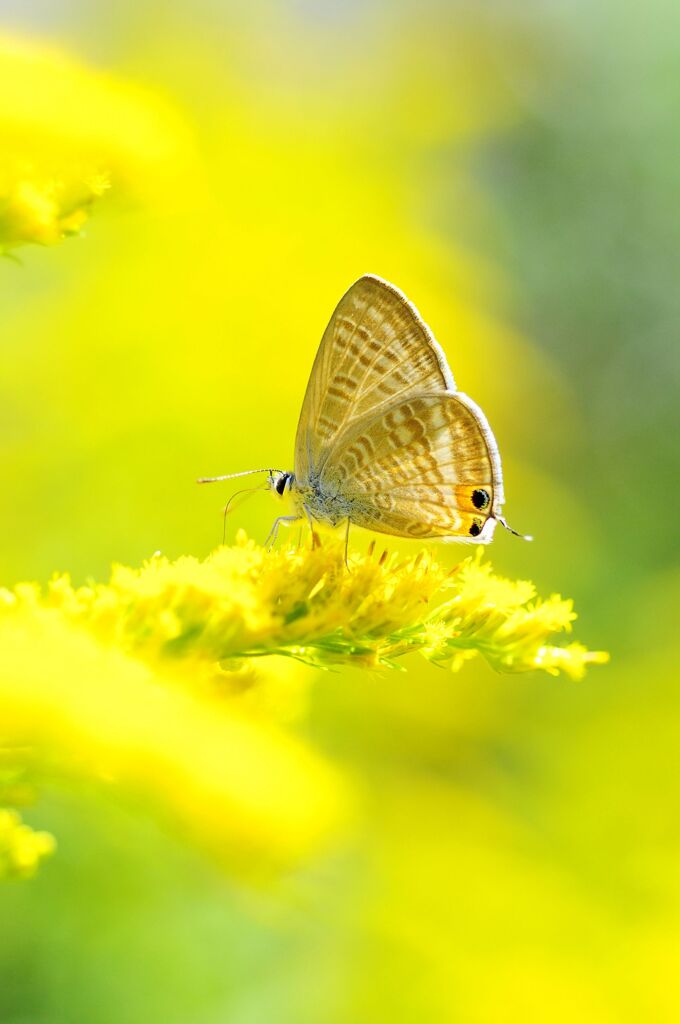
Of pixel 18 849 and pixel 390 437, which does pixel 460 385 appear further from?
pixel 18 849

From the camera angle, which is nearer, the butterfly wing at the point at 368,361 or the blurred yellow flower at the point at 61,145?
the blurred yellow flower at the point at 61,145

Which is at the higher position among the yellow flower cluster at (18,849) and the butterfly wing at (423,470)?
the butterfly wing at (423,470)

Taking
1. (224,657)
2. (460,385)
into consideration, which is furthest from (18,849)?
(460,385)

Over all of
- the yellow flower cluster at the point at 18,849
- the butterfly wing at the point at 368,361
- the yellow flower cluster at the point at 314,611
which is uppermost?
the butterfly wing at the point at 368,361

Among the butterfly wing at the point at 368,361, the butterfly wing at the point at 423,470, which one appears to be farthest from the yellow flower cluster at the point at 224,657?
the butterfly wing at the point at 368,361

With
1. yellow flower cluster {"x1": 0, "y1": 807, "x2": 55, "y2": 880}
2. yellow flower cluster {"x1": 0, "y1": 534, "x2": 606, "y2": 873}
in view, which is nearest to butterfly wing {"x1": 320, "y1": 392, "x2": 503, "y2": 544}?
yellow flower cluster {"x1": 0, "y1": 534, "x2": 606, "y2": 873}

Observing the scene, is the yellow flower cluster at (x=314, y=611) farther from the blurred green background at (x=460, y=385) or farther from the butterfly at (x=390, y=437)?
the blurred green background at (x=460, y=385)

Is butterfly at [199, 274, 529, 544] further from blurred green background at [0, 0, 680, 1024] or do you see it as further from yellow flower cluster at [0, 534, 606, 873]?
blurred green background at [0, 0, 680, 1024]
